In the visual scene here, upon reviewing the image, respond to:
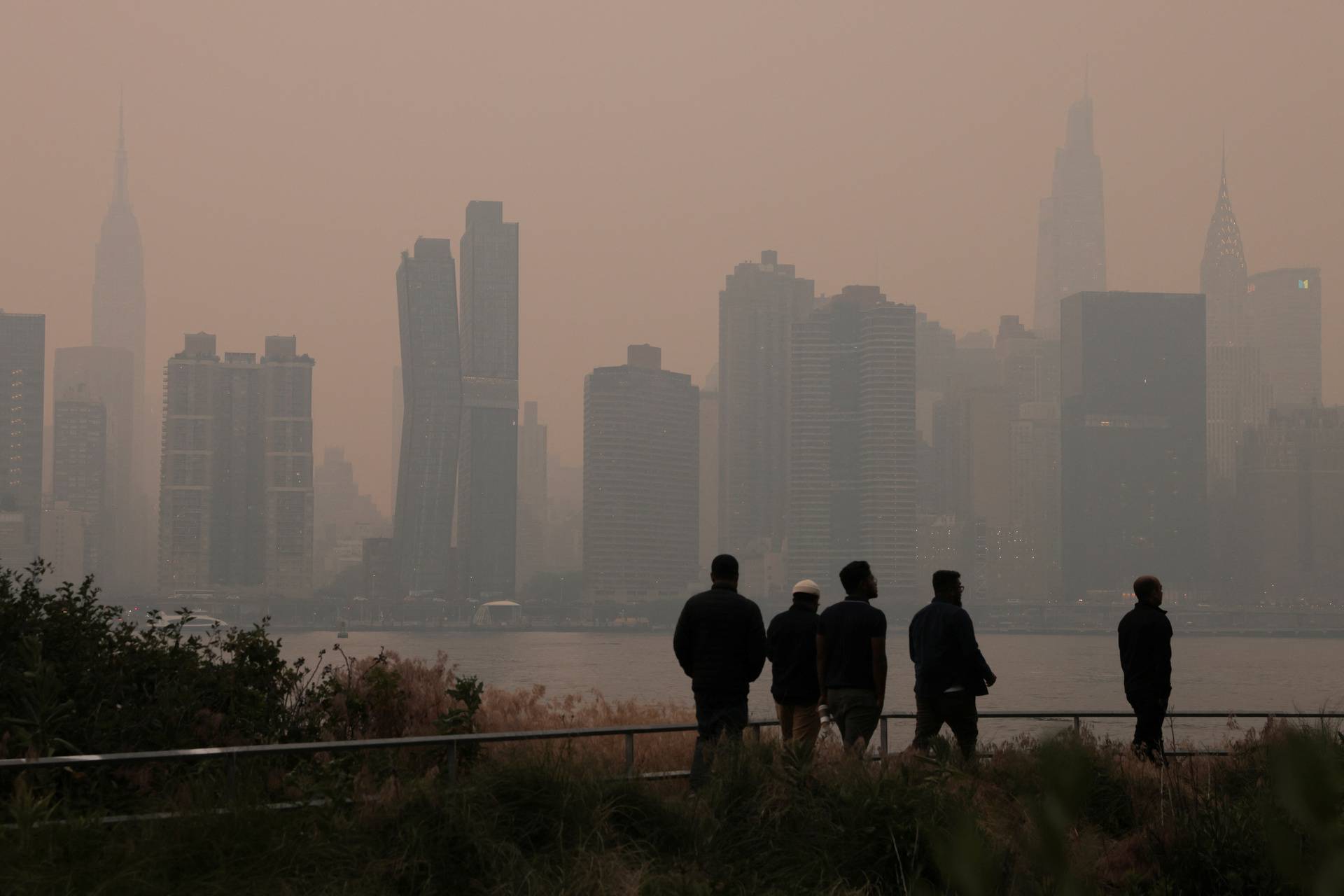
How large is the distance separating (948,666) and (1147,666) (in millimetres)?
1816

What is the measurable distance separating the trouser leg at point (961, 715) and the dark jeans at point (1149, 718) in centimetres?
140

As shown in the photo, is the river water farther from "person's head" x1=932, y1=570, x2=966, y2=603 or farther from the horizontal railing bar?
the horizontal railing bar

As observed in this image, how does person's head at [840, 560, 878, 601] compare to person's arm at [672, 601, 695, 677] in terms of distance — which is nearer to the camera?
person's arm at [672, 601, 695, 677]

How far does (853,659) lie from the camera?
34.3 ft

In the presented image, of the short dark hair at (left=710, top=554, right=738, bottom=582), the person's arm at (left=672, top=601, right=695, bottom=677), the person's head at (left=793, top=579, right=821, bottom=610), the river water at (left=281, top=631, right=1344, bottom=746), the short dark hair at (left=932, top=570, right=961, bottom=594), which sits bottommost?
the river water at (left=281, top=631, right=1344, bottom=746)

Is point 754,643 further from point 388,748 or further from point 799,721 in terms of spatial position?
point 388,748

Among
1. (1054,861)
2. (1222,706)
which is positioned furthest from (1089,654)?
(1054,861)

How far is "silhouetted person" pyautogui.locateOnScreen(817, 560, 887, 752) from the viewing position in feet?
34.1

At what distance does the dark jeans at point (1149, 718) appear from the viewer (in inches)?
436

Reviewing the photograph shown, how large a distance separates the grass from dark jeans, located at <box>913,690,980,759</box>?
1.74m

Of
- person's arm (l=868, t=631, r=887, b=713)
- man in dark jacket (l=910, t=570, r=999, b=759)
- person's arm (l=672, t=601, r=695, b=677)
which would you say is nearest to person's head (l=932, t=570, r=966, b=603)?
man in dark jacket (l=910, t=570, r=999, b=759)

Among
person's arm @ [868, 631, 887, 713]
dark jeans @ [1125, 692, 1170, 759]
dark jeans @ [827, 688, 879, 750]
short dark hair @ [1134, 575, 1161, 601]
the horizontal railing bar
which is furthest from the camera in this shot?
short dark hair @ [1134, 575, 1161, 601]

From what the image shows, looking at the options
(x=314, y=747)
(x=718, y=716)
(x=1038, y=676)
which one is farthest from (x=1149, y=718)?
(x=1038, y=676)

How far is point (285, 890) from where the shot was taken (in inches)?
261
